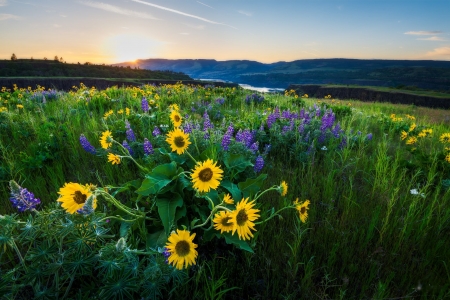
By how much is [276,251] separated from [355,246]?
54cm

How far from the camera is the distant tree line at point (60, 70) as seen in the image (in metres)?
52.0

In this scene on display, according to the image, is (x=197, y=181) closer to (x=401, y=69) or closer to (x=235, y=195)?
(x=235, y=195)

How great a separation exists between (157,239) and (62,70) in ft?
223

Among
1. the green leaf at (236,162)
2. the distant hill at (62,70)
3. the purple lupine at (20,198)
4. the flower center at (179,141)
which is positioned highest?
the distant hill at (62,70)

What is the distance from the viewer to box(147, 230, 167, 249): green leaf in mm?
1422

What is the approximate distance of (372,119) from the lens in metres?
6.00

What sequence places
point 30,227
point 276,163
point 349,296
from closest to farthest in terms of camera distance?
point 30,227 → point 349,296 → point 276,163

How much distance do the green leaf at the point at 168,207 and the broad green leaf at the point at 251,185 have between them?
43 centimetres

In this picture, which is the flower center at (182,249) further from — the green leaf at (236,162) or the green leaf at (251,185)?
the green leaf at (236,162)

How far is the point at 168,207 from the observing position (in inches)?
58.3

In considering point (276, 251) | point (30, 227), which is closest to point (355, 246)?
point (276, 251)

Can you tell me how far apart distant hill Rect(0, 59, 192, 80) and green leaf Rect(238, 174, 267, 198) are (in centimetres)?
6346

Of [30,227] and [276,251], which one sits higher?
[30,227]

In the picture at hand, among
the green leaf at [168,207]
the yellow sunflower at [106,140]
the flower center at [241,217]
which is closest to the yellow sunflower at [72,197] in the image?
the green leaf at [168,207]
